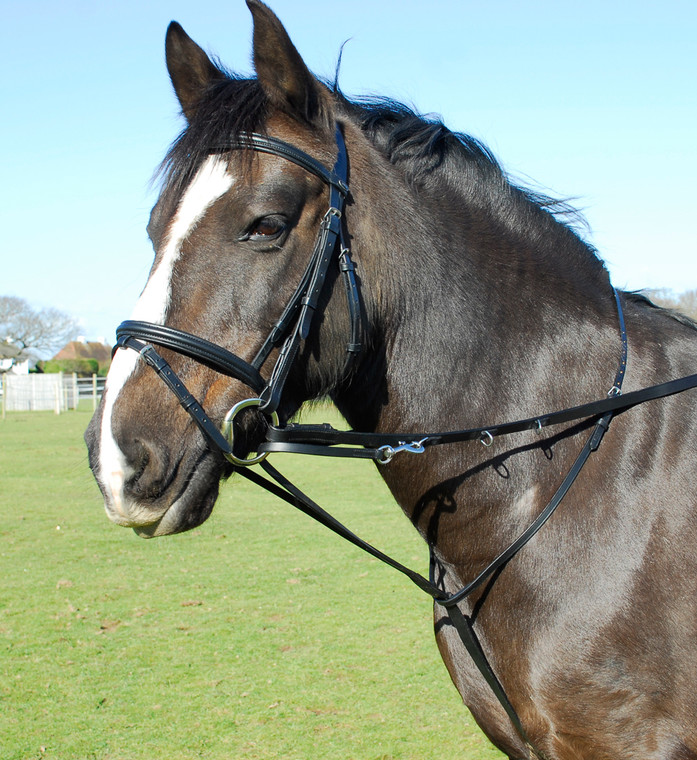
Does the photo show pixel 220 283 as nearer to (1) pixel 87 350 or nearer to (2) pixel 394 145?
(2) pixel 394 145

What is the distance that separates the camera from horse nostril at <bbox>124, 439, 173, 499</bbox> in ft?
6.29

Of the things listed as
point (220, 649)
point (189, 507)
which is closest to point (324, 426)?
point (189, 507)

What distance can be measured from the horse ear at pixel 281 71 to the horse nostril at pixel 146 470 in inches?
45.7

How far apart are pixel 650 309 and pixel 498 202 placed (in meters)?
0.73

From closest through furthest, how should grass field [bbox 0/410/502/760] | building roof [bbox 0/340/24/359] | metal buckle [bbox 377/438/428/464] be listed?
metal buckle [bbox 377/438/428/464] → grass field [bbox 0/410/502/760] → building roof [bbox 0/340/24/359]

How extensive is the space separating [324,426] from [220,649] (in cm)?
404

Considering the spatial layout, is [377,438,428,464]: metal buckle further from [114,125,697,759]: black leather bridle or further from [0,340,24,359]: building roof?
[0,340,24,359]: building roof

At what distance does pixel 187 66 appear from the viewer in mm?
2510

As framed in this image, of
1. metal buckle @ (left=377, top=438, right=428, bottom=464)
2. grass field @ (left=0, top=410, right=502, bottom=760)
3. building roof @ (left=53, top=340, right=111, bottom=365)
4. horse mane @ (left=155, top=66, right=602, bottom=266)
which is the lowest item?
building roof @ (left=53, top=340, right=111, bottom=365)

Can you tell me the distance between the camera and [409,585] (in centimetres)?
738

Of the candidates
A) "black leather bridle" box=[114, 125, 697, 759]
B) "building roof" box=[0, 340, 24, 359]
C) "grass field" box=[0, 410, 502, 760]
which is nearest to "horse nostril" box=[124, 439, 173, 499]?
"black leather bridle" box=[114, 125, 697, 759]

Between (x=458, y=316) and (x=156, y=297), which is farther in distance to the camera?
(x=458, y=316)

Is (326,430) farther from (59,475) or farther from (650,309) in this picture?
(59,475)

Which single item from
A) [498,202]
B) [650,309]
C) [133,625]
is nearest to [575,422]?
[650,309]
